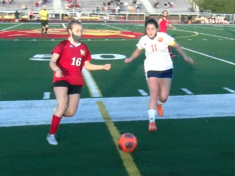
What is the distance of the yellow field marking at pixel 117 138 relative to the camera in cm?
504

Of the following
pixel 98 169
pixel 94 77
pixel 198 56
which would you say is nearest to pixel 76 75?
pixel 98 169

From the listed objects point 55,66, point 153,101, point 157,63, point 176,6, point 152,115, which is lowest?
point 176,6

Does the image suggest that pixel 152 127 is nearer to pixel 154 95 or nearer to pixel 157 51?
pixel 154 95

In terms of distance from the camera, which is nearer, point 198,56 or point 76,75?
point 76,75

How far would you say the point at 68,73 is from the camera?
20.1ft

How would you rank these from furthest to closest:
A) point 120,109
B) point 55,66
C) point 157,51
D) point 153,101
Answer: point 120,109 → point 157,51 → point 153,101 → point 55,66

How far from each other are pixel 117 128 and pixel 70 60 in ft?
4.57

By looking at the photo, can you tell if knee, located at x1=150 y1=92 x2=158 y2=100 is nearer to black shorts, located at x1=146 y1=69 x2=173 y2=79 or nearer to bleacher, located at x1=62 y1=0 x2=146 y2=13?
black shorts, located at x1=146 y1=69 x2=173 y2=79

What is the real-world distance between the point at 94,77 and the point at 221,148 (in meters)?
6.32

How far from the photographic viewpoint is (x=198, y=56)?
16.7m

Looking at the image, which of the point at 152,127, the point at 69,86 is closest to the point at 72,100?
the point at 69,86

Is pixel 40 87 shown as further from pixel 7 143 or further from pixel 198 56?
pixel 198 56

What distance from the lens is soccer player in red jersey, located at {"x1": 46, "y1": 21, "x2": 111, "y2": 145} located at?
601cm

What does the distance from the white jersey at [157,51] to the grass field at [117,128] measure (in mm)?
924
